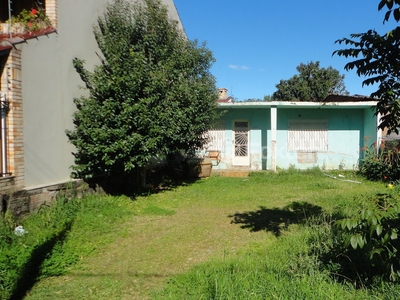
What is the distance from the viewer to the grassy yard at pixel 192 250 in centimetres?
351

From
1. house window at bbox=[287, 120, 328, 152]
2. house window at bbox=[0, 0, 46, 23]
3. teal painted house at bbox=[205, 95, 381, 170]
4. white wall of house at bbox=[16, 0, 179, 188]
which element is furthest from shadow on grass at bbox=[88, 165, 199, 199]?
house window at bbox=[0, 0, 46, 23]

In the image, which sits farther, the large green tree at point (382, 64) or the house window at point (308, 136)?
the house window at point (308, 136)

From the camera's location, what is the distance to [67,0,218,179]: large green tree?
7.80 m

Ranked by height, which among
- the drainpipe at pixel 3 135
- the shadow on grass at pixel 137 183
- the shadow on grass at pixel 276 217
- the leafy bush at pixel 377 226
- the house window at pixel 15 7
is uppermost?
the house window at pixel 15 7

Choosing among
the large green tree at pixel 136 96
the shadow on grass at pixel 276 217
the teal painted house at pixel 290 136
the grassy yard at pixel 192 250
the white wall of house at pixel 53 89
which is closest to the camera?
the grassy yard at pixel 192 250

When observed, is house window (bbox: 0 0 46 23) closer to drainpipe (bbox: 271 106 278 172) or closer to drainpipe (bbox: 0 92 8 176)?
drainpipe (bbox: 0 92 8 176)

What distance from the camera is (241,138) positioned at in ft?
48.2

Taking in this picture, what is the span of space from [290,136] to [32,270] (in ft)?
39.4

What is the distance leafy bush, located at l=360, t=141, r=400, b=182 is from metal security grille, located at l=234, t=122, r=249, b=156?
16.0 ft

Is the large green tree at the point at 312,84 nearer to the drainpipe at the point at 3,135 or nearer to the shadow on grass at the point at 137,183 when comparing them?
the shadow on grass at the point at 137,183

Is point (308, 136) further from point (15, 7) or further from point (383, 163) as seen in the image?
point (15, 7)

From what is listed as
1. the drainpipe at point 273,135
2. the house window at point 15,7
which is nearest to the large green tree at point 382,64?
the house window at point 15,7

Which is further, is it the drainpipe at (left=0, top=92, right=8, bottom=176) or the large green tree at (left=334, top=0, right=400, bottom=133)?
the drainpipe at (left=0, top=92, right=8, bottom=176)

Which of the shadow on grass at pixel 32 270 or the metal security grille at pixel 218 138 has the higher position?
the metal security grille at pixel 218 138
